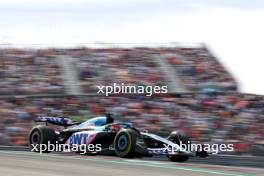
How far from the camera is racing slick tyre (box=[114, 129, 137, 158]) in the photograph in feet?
39.3

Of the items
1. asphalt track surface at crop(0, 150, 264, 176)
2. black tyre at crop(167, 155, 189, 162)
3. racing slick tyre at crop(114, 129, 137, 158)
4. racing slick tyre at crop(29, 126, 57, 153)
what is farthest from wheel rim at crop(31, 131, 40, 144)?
black tyre at crop(167, 155, 189, 162)

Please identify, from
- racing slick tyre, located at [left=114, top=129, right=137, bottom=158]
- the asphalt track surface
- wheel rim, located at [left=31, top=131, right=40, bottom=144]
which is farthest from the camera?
wheel rim, located at [left=31, top=131, right=40, bottom=144]

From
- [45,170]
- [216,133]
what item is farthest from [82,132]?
[216,133]

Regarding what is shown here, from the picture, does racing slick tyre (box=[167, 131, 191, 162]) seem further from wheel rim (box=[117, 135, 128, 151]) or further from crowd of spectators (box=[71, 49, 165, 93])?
crowd of spectators (box=[71, 49, 165, 93])

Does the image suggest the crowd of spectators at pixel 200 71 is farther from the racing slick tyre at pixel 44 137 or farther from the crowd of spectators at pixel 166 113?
the racing slick tyre at pixel 44 137

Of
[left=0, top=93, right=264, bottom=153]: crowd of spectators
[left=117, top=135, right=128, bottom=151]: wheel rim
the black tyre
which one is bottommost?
the black tyre

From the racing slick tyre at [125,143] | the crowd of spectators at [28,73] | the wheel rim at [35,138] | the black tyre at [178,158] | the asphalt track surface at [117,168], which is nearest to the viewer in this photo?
the asphalt track surface at [117,168]

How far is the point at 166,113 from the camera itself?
20.7 m

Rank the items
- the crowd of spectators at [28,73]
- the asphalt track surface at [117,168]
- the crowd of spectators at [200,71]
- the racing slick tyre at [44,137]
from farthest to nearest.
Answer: the crowd of spectators at [200,71] → the crowd of spectators at [28,73] → the racing slick tyre at [44,137] → the asphalt track surface at [117,168]

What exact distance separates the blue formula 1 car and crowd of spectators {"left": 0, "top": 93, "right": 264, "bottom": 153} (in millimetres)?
4388

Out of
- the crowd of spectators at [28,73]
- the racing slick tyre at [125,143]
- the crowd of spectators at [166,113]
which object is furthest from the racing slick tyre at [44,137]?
the crowd of spectators at [28,73]

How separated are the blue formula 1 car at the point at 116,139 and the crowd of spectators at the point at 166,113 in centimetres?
439

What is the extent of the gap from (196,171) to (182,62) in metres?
19.5

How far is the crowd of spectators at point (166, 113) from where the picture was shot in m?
18.4
